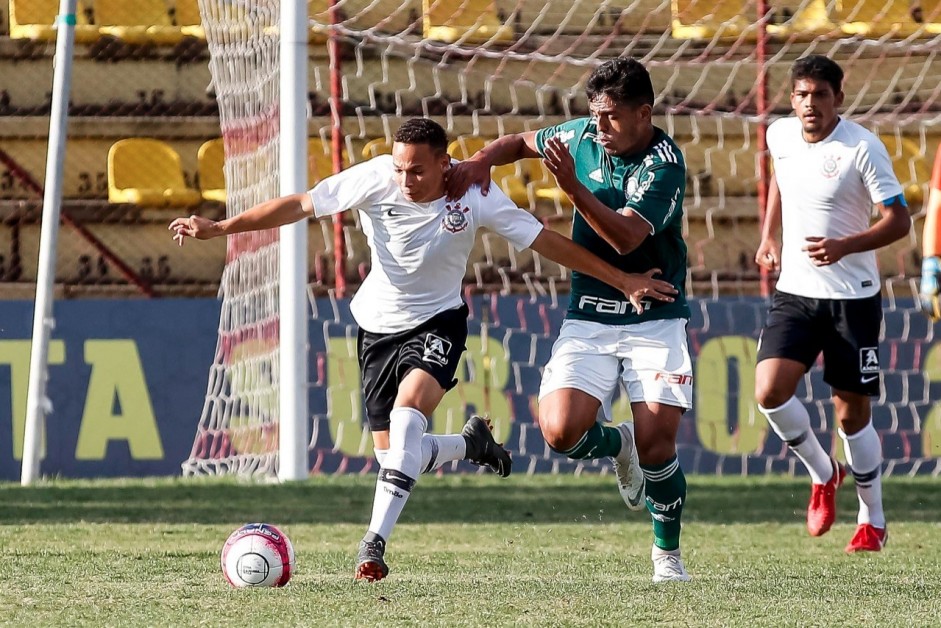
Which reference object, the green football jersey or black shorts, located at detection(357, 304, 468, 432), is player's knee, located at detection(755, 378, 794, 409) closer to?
the green football jersey

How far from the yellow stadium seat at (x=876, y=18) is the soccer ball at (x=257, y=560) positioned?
28.9 feet

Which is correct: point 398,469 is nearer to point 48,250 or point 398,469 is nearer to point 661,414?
point 661,414

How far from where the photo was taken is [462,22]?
13.1m

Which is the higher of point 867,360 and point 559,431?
point 867,360

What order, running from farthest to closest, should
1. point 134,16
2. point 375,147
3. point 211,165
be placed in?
point 134,16 → point 211,165 → point 375,147

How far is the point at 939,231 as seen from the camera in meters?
5.89

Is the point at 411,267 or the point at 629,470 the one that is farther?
the point at 629,470

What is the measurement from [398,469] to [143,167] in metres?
8.08

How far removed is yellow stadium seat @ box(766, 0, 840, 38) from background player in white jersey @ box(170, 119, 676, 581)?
278 inches

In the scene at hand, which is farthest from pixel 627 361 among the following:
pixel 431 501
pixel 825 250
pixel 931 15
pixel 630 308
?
pixel 931 15

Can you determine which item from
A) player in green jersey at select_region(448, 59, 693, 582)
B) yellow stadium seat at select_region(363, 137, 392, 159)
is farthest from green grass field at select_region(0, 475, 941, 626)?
yellow stadium seat at select_region(363, 137, 392, 159)

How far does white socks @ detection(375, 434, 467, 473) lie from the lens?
6043mm

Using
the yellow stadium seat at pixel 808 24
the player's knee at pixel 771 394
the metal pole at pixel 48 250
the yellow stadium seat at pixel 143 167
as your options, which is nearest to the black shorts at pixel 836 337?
the player's knee at pixel 771 394

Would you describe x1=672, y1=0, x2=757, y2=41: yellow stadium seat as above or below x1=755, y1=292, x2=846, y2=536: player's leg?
above
